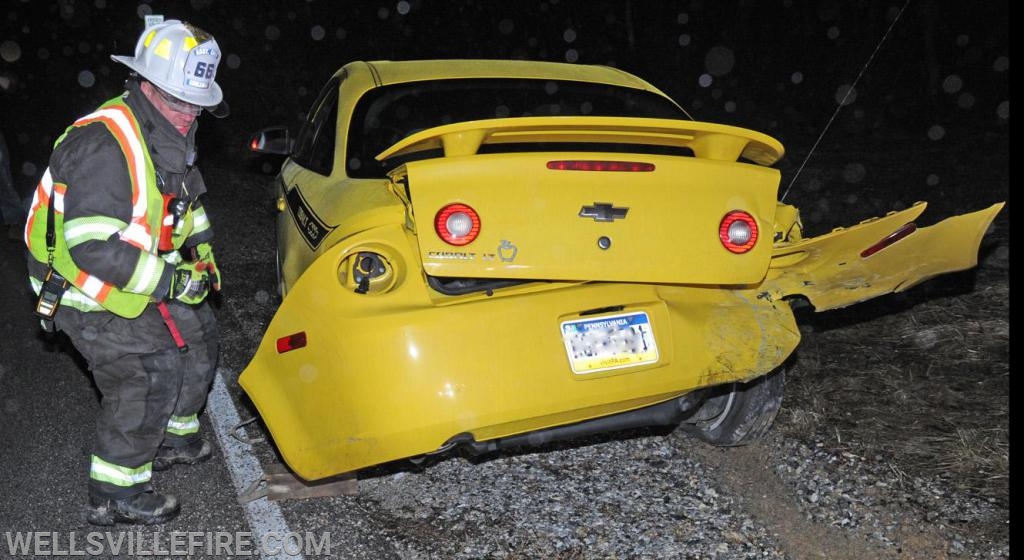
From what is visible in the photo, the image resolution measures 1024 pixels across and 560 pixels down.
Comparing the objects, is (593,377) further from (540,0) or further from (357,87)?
(540,0)

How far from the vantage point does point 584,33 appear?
20.1 meters

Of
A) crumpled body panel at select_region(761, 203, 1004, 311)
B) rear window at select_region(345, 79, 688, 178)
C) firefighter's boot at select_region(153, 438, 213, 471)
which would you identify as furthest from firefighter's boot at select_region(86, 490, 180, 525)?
crumpled body panel at select_region(761, 203, 1004, 311)

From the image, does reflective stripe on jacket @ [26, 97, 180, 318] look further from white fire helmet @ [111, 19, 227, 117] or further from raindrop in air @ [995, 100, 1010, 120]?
raindrop in air @ [995, 100, 1010, 120]

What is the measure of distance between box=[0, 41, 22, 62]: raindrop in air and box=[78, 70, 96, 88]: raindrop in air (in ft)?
4.98

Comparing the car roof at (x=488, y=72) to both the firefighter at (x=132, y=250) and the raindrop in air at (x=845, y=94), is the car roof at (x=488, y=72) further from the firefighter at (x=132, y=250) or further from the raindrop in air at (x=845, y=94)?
the raindrop in air at (x=845, y=94)

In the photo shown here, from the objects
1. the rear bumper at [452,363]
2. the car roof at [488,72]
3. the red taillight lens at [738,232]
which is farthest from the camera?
the car roof at [488,72]

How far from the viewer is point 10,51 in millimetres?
18375

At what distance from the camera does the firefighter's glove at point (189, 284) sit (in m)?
3.63

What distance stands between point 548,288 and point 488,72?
1.82 metres

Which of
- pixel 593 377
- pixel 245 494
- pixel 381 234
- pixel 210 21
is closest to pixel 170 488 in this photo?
pixel 245 494

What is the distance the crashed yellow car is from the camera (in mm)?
3238

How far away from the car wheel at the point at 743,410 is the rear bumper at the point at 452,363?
66 cm

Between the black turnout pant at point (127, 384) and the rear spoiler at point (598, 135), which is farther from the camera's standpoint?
the black turnout pant at point (127, 384)

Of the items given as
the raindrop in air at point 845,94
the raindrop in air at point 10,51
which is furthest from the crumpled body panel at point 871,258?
the raindrop in air at point 10,51
